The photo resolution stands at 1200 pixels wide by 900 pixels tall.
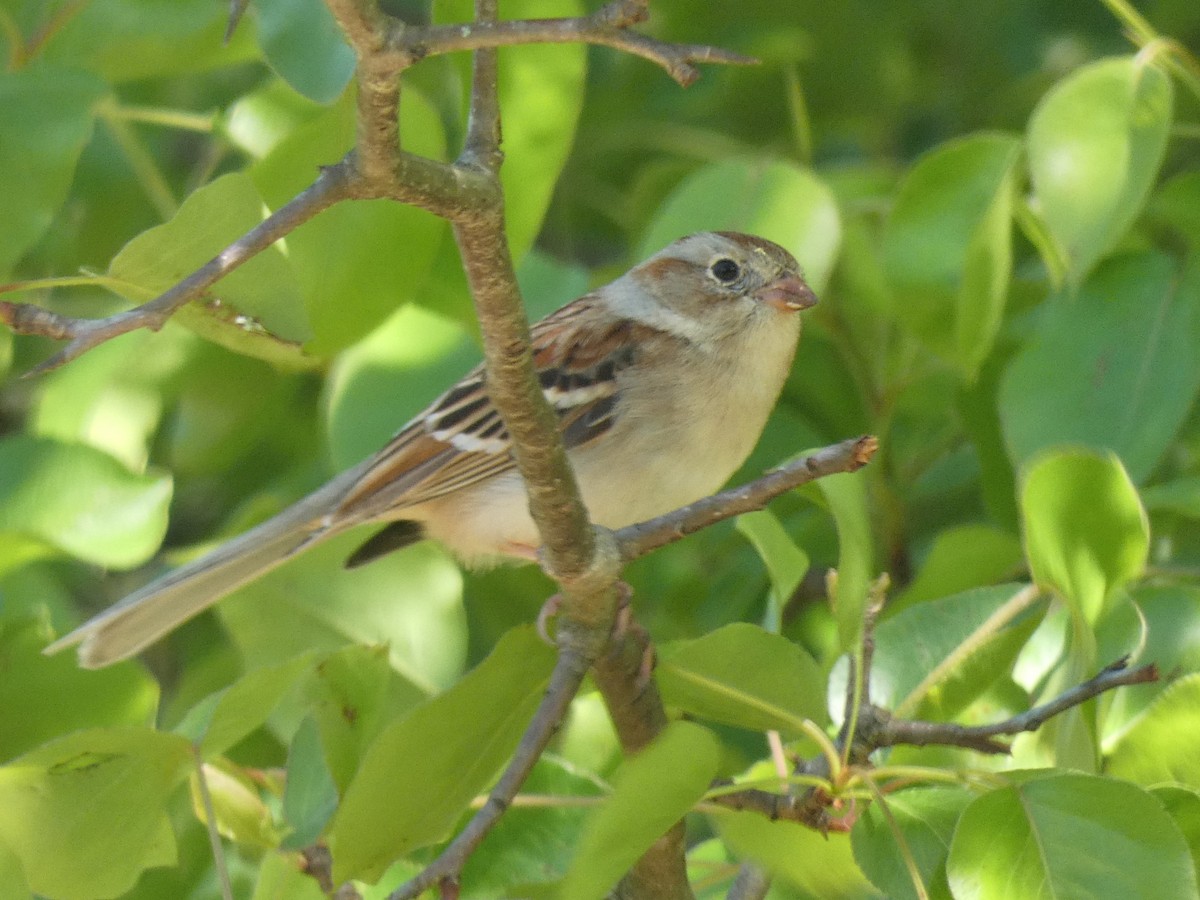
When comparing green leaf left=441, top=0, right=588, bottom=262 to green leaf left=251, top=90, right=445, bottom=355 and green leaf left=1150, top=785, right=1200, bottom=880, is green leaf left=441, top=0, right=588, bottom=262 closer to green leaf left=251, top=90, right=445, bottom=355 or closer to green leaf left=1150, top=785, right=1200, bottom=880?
green leaf left=251, top=90, right=445, bottom=355

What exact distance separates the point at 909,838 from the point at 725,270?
4.15ft

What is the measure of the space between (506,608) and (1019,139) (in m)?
1.05

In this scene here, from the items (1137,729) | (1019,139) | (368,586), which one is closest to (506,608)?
Answer: (368,586)

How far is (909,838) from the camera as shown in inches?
54.4

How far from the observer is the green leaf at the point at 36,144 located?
1812mm

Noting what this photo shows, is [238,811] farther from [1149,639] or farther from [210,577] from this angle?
[1149,639]

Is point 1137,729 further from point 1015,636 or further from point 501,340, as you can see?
point 501,340

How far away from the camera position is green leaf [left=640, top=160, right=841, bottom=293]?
2020 millimetres

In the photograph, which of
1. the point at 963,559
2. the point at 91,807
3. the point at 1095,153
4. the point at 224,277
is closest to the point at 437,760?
the point at 91,807

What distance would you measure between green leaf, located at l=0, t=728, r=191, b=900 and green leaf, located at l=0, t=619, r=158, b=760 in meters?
0.35

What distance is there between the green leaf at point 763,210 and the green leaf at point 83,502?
0.73m

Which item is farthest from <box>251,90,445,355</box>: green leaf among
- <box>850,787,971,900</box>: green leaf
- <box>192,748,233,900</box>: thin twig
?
<box>850,787,971,900</box>: green leaf

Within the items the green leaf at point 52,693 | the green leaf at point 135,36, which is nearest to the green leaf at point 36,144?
the green leaf at point 135,36

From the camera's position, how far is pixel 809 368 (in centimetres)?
252
